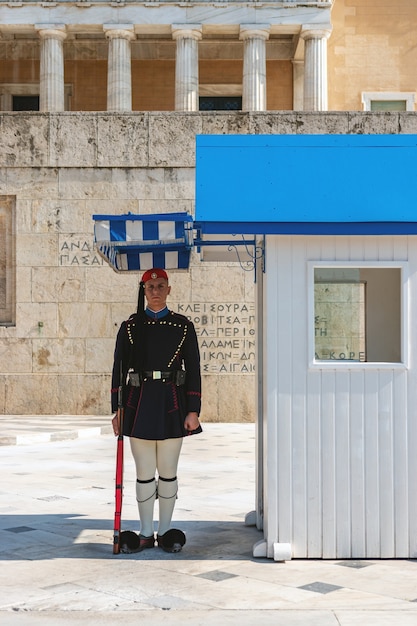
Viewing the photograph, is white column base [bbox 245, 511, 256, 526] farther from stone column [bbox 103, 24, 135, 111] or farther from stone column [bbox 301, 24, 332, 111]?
stone column [bbox 301, 24, 332, 111]

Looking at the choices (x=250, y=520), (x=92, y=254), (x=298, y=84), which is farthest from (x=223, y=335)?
(x=298, y=84)

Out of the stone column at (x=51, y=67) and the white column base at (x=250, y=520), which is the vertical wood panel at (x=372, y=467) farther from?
the stone column at (x=51, y=67)

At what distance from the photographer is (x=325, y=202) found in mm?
6684

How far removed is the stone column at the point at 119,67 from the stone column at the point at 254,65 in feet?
13.0

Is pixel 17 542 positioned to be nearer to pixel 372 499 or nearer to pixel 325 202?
pixel 372 499

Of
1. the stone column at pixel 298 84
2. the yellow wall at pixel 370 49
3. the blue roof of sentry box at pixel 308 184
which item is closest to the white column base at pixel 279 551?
the blue roof of sentry box at pixel 308 184

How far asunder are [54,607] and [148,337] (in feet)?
7.12

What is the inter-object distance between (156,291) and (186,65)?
28.3 metres

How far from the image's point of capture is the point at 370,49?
3662 cm

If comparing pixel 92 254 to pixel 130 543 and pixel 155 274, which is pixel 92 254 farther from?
pixel 130 543

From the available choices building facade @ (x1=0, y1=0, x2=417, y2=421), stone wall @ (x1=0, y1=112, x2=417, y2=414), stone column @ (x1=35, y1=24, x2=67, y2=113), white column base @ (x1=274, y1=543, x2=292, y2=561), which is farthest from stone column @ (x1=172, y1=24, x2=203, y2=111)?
white column base @ (x1=274, y1=543, x2=292, y2=561)

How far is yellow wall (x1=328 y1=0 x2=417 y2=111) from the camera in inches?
1435

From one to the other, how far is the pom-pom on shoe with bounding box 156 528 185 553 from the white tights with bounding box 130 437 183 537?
0.14 m

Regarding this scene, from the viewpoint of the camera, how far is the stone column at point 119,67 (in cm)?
3325
